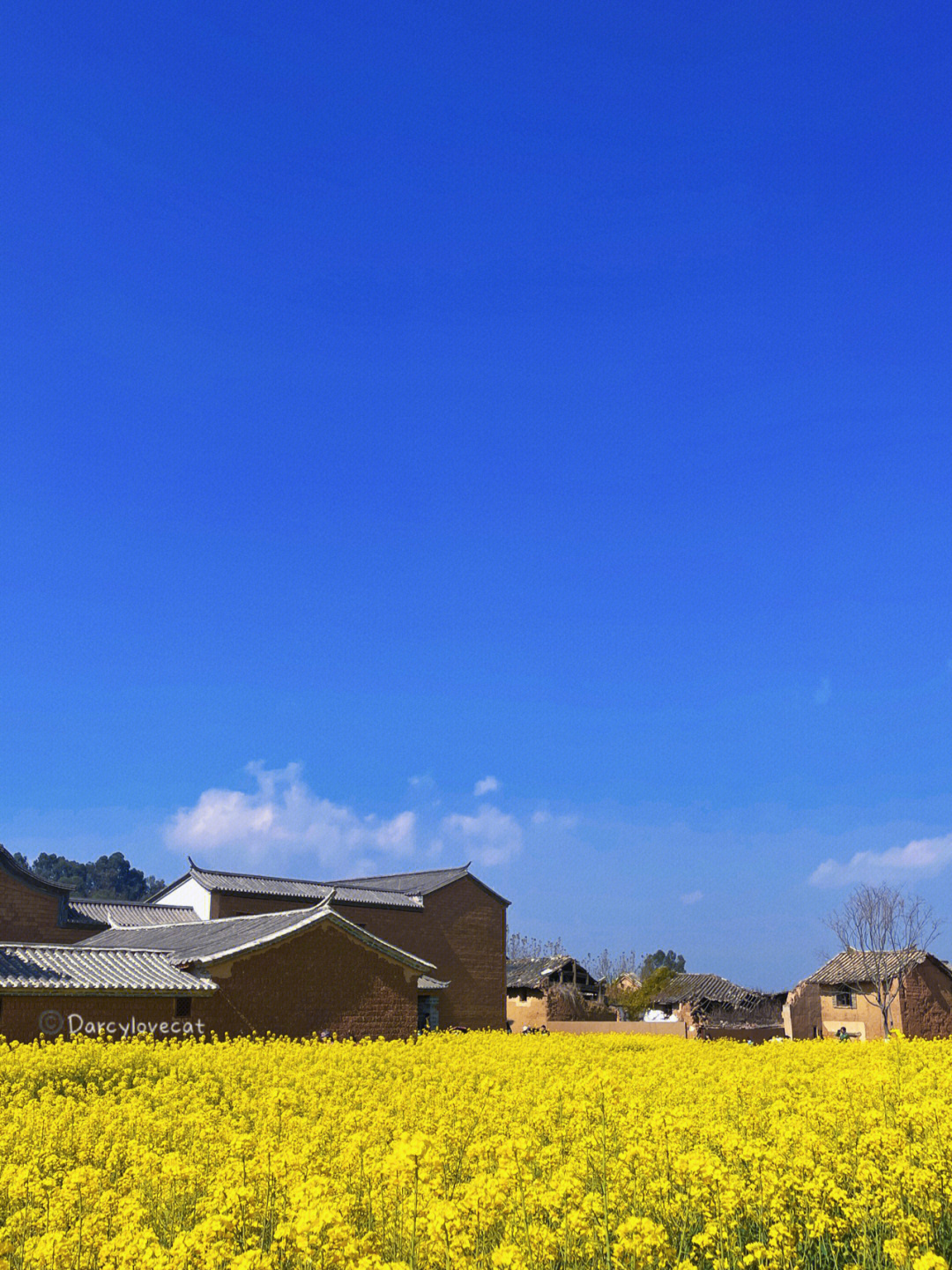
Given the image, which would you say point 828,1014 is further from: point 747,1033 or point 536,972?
point 536,972

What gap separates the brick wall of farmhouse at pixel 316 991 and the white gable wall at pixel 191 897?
1674 cm

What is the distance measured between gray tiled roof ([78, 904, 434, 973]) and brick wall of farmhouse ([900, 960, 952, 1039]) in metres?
26.8

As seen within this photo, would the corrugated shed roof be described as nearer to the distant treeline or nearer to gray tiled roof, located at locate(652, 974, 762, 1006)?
gray tiled roof, located at locate(652, 974, 762, 1006)

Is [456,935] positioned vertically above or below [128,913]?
below

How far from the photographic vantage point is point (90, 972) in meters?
20.2

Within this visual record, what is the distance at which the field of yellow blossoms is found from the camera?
17.0 feet

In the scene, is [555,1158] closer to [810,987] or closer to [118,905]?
[118,905]

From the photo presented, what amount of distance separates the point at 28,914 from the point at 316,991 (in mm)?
16514

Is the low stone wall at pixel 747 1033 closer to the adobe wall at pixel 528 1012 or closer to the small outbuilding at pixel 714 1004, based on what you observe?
the small outbuilding at pixel 714 1004

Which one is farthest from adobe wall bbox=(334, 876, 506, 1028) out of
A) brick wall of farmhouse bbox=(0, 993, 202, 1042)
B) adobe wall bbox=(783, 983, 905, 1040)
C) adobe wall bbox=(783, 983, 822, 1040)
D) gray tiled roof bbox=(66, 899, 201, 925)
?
brick wall of farmhouse bbox=(0, 993, 202, 1042)

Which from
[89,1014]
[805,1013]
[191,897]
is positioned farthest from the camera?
[805,1013]

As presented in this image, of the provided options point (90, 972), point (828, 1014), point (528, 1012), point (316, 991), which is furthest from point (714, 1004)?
point (90, 972)

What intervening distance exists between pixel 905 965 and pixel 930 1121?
39.7m

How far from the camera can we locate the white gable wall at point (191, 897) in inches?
1565
